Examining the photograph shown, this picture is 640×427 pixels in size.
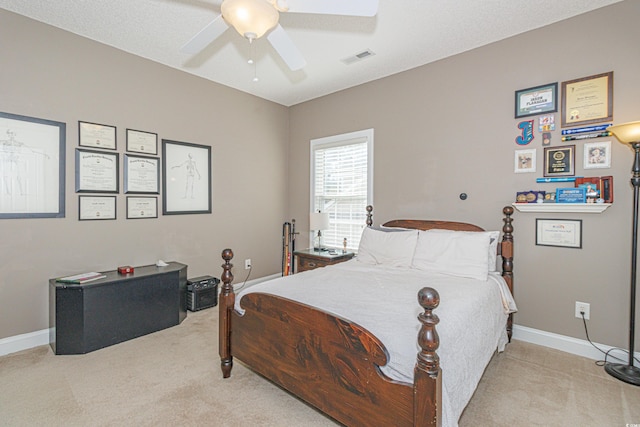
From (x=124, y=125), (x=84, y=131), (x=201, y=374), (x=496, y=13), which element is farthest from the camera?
(x=124, y=125)

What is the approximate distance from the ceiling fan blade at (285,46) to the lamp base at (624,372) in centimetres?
315

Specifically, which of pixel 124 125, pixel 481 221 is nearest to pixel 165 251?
pixel 124 125

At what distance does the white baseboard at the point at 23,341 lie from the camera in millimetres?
2545

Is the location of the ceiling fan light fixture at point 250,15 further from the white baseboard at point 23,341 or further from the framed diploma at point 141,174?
the white baseboard at point 23,341

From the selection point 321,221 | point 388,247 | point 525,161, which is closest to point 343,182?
point 321,221

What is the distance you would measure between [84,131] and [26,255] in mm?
1208

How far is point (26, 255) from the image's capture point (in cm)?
265

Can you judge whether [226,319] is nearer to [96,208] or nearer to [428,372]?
[428,372]

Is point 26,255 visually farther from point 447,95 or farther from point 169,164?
point 447,95

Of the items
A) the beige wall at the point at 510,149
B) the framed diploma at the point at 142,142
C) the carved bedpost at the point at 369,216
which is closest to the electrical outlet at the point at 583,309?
the beige wall at the point at 510,149

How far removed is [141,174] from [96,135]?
533 mm

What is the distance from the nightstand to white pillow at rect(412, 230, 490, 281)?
1106mm

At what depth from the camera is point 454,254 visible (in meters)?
2.59

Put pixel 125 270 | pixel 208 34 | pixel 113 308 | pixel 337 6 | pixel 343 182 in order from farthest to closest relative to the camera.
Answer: pixel 343 182 < pixel 125 270 < pixel 113 308 < pixel 208 34 < pixel 337 6
